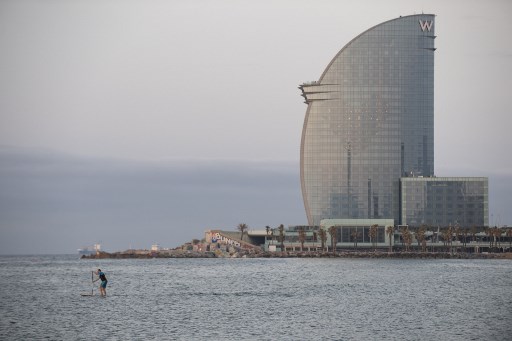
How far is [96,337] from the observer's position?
221 feet

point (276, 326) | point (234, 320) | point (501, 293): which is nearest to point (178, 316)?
point (234, 320)

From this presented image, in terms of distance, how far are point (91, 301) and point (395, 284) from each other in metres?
45.9

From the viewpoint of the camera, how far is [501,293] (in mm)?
109188

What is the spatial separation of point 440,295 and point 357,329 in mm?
35971

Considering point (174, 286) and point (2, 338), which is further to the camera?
point (174, 286)

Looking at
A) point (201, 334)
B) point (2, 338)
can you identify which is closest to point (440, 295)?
point (201, 334)

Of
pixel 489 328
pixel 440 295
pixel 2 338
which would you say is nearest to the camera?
pixel 2 338

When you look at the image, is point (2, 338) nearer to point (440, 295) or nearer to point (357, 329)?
point (357, 329)

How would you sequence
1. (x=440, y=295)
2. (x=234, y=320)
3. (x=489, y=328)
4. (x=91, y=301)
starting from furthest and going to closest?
(x=440, y=295)
(x=91, y=301)
(x=234, y=320)
(x=489, y=328)

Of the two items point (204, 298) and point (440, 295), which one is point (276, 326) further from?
point (440, 295)

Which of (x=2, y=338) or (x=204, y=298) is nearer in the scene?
(x=2, y=338)

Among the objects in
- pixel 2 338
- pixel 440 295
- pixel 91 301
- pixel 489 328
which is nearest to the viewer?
pixel 2 338

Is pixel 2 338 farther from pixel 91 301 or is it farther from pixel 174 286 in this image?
pixel 174 286

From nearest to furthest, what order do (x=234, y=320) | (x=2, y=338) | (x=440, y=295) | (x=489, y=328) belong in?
(x=2, y=338) → (x=489, y=328) → (x=234, y=320) → (x=440, y=295)
